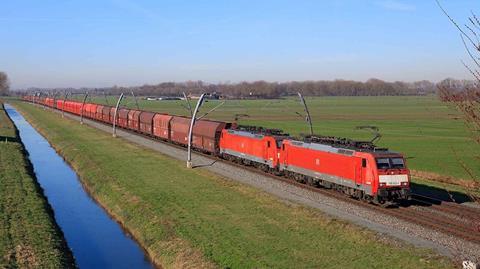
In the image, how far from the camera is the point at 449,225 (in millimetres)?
24062

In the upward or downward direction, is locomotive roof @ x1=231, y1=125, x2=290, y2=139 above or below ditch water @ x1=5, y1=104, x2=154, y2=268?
above

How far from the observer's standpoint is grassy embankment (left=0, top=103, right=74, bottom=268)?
19641 millimetres

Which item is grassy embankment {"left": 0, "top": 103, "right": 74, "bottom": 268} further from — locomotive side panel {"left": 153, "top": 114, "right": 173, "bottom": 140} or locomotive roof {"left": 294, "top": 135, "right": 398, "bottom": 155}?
locomotive side panel {"left": 153, "top": 114, "right": 173, "bottom": 140}

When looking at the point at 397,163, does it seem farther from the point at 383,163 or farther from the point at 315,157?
the point at 315,157

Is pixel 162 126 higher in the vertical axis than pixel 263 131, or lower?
lower

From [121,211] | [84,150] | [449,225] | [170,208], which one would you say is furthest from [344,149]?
[84,150]

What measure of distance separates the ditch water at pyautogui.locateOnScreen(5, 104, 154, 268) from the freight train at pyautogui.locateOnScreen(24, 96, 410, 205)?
12.1 meters

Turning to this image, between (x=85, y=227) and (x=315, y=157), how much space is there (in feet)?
45.9

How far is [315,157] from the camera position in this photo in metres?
33.2

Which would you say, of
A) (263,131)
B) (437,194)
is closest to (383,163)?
(437,194)

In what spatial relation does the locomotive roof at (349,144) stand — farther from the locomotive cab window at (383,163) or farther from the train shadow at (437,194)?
the train shadow at (437,194)

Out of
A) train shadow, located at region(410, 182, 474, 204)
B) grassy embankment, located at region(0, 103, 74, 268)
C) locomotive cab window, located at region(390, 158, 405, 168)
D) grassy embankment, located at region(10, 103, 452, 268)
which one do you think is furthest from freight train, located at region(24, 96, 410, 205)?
grassy embankment, located at region(0, 103, 74, 268)

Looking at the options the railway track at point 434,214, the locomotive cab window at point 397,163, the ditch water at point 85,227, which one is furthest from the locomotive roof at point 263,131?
the ditch water at point 85,227

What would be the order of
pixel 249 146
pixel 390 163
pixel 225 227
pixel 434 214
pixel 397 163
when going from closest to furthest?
pixel 225 227, pixel 434 214, pixel 390 163, pixel 397 163, pixel 249 146
